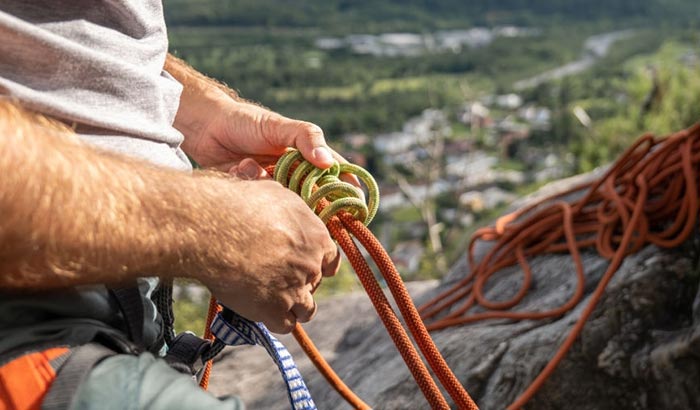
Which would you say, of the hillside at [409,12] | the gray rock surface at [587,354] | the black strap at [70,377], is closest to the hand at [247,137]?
the black strap at [70,377]

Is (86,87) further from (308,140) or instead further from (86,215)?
(308,140)

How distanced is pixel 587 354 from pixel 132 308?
1.50 m

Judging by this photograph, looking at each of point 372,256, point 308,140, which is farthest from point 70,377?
point 308,140

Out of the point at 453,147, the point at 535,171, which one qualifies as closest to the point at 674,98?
the point at 535,171

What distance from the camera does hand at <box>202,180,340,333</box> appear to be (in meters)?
1.44

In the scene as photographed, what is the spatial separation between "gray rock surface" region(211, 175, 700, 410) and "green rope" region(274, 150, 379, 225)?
93cm

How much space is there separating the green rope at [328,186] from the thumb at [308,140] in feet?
0.06

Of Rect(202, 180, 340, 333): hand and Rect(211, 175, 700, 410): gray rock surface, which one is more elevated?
Rect(202, 180, 340, 333): hand

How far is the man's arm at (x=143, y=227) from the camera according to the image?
117 centimetres

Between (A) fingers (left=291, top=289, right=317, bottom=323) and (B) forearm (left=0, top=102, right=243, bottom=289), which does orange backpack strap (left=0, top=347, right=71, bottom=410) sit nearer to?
(B) forearm (left=0, top=102, right=243, bottom=289)

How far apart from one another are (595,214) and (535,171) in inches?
1612

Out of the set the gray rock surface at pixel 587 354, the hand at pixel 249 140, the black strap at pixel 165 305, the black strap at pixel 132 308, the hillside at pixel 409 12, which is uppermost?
the hand at pixel 249 140

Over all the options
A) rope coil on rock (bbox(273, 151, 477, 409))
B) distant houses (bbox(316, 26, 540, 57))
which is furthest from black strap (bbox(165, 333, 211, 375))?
distant houses (bbox(316, 26, 540, 57))

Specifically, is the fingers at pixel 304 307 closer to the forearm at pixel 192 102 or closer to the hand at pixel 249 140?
the hand at pixel 249 140
